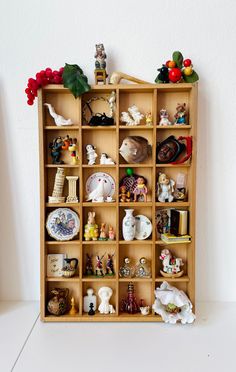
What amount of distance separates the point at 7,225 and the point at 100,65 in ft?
2.53

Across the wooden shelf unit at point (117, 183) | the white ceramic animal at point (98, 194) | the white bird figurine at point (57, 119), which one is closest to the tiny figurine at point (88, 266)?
the wooden shelf unit at point (117, 183)

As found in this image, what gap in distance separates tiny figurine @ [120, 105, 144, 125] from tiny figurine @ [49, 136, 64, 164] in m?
0.27

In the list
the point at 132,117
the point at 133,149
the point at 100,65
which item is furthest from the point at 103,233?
the point at 100,65

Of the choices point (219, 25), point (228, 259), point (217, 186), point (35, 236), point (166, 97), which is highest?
point (219, 25)

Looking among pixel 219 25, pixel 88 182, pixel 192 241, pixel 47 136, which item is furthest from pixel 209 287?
pixel 219 25

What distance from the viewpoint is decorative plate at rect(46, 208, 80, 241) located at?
116cm

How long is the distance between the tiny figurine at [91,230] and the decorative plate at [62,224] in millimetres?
38

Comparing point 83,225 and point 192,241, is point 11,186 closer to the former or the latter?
point 83,225

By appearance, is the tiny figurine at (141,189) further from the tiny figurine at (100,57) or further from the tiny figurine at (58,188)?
the tiny figurine at (100,57)

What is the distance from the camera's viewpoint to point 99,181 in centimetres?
119

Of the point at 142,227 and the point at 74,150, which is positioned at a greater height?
the point at 74,150

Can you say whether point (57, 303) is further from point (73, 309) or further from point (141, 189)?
point (141, 189)

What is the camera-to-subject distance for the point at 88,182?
3.96 feet

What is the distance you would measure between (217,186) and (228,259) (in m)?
0.33
